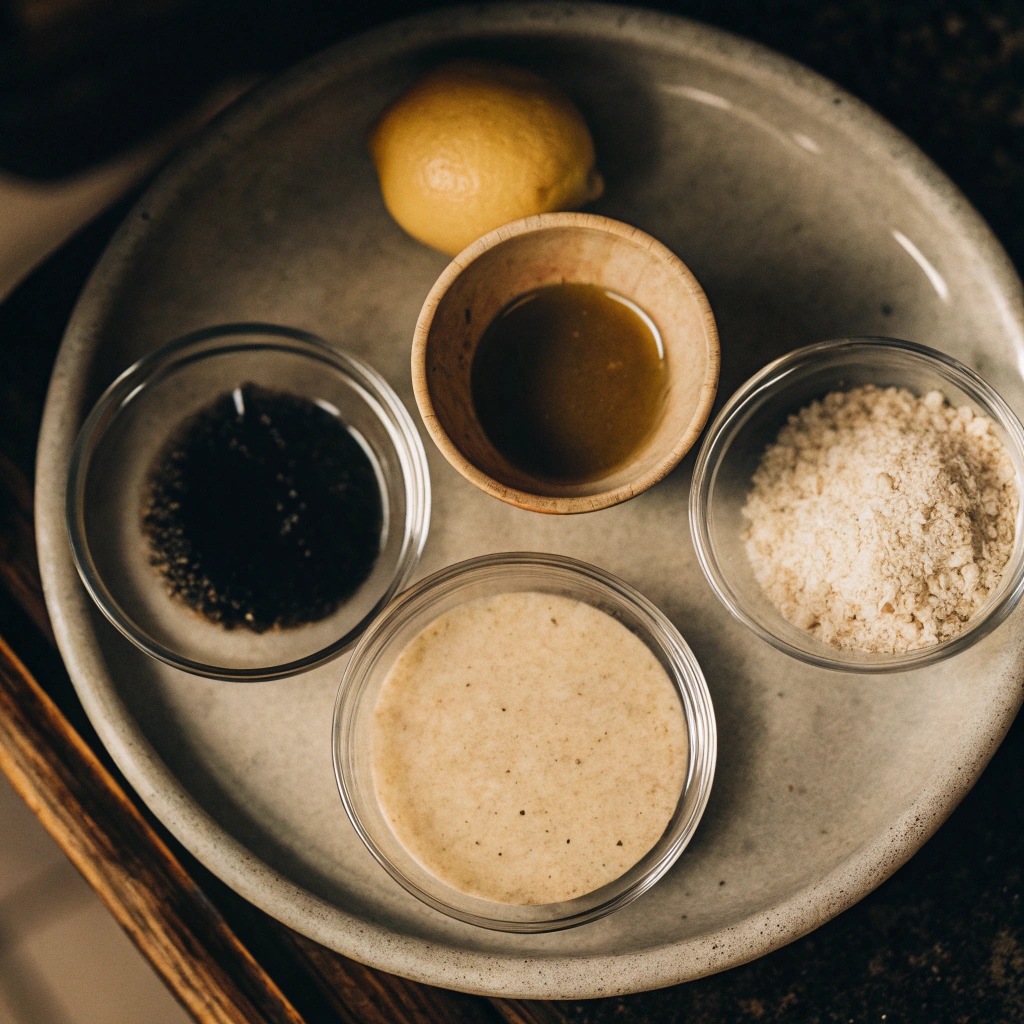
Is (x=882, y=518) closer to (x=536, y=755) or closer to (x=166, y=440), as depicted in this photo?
(x=536, y=755)

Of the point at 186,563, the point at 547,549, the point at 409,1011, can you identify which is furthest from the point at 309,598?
the point at 409,1011

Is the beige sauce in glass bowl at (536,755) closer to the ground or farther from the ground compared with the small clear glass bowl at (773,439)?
closer to the ground

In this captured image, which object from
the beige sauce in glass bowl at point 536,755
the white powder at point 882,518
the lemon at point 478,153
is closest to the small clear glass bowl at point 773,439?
the white powder at point 882,518

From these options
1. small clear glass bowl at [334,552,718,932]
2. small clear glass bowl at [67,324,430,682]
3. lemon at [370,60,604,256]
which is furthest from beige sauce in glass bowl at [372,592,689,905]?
lemon at [370,60,604,256]

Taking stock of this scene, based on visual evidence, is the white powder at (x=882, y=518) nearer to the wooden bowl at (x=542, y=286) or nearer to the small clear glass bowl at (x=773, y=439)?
the small clear glass bowl at (x=773, y=439)

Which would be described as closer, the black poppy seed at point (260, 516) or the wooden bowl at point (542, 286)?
the wooden bowl at point (542, 286)
